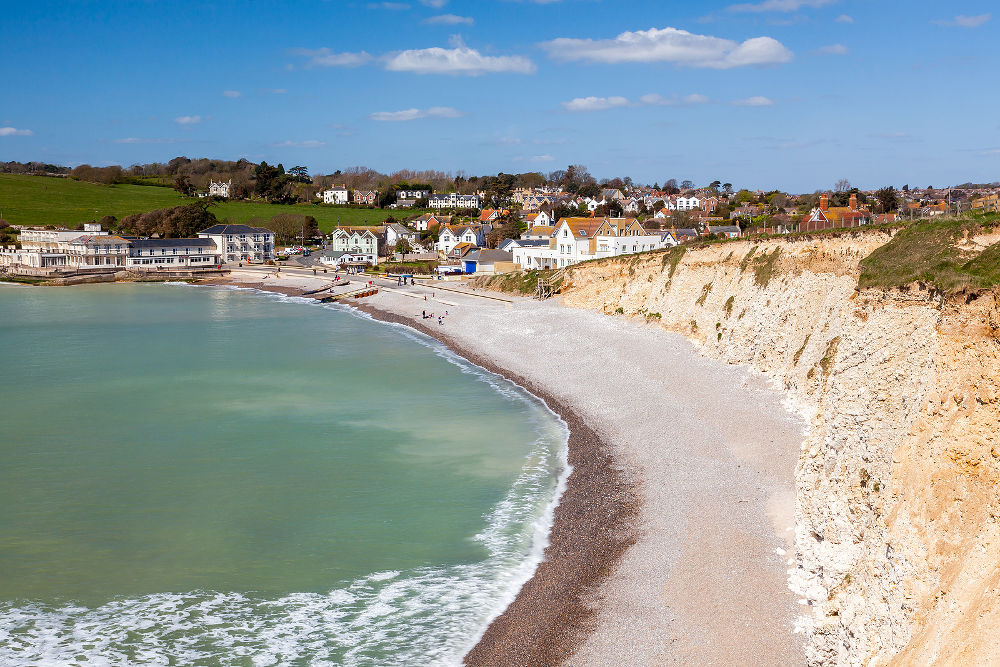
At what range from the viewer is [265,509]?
18.3m

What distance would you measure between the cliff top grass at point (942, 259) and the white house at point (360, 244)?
6967 cm

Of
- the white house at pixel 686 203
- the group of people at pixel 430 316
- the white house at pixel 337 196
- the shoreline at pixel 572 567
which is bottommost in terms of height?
the shoreline at pixel 572 567

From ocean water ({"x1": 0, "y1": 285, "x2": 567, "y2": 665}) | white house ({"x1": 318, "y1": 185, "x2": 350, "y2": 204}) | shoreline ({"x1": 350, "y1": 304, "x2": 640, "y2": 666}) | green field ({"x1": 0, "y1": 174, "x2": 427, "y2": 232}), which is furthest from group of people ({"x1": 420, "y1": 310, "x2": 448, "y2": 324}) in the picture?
white house ({"x1": 318, "y1": 185, "x2": 350, "y2": 204})

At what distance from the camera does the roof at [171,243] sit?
86.6 m

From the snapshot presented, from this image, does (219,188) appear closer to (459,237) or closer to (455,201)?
(455,201)

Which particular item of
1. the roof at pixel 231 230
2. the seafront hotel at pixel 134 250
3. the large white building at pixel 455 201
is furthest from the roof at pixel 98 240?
the large white building at pixel 455 201

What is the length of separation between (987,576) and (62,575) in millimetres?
16296

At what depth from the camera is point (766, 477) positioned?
17938mm

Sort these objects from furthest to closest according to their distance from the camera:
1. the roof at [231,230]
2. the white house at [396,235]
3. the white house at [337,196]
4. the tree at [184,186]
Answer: the white house at [337,196] → the tree at [184,186] → the white house at [396,235] → the roof at [231,230]

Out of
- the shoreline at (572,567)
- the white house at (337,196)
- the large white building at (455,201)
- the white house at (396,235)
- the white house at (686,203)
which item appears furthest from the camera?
the white house at (337,196)

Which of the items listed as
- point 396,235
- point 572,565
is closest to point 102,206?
point 396,235

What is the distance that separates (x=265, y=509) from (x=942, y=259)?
53.3 ft

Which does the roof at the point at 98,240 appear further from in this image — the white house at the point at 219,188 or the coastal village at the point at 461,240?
the white house at the point at 219,188

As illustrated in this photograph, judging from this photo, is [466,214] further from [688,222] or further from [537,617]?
[537,617]
